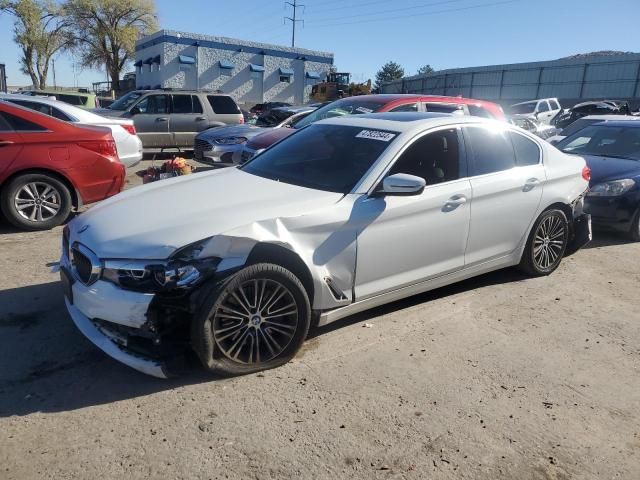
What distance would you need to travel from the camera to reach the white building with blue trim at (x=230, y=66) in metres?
43.1

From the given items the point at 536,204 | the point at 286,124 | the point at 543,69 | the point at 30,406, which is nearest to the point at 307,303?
the point at 30,406

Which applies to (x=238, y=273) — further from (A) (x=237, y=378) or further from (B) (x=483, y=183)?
(B) (x=483, y=183)

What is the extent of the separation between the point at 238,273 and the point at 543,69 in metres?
43.9

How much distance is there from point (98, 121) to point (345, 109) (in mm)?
4157

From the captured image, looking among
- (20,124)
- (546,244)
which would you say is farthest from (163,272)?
(20,124)

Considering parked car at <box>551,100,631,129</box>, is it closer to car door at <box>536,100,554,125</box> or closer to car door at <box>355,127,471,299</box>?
car door at <box>536,100,554,125</box>

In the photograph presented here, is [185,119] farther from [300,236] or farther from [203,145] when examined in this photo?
[300,236]

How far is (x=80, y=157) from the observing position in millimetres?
6406

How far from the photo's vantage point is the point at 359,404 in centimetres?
316

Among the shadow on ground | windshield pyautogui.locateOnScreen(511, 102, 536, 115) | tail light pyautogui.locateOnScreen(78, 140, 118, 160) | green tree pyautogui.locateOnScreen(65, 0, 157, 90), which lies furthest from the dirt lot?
green tree pyautogui.locateOnScreen(65, 0, 157, 90)

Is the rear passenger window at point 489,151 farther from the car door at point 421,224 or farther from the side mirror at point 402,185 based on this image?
the side mirror at point 402,185

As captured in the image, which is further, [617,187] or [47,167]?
[617,187]

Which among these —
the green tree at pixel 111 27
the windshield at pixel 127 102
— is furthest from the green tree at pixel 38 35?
the windshield at pixel 127 102

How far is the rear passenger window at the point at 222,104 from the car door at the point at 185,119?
413mm
